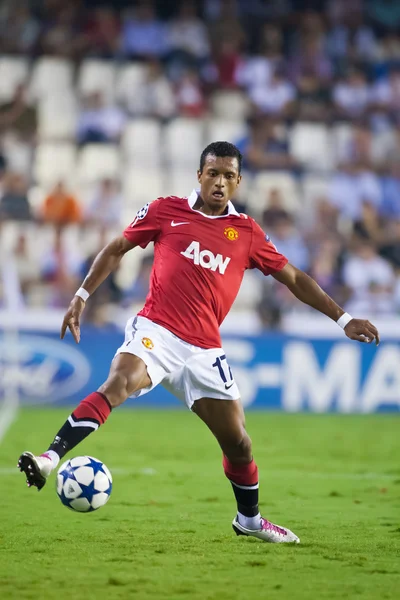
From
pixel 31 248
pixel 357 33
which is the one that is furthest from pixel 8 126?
pixel 357 33

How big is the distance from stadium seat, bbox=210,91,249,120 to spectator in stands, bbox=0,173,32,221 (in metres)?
4.65

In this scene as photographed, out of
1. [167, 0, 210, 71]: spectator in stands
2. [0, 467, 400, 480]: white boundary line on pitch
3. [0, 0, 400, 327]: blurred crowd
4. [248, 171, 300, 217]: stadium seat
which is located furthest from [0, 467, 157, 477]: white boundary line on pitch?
[167, 0, 210, 71]: spectator in stands

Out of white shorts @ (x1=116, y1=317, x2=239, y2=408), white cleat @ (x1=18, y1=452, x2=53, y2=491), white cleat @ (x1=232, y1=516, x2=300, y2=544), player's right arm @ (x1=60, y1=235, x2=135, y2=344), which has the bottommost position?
white cleat @ (x1=232, y1=516, x2=300, y2=544)

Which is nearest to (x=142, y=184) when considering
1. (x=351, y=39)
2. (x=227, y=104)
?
(x=227, y=104)

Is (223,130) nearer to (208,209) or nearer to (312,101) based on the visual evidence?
(312,101)

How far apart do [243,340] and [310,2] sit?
9.75 meters

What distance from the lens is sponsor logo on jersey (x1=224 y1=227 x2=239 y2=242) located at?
6.62 m

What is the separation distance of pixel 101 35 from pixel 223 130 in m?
3.05

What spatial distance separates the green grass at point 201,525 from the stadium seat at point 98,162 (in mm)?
6551

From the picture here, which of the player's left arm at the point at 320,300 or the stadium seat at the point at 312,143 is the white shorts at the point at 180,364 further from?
the stadium seat at the point at 312,143

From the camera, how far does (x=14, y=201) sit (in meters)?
16.8

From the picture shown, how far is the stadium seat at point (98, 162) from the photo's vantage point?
18.2 metres

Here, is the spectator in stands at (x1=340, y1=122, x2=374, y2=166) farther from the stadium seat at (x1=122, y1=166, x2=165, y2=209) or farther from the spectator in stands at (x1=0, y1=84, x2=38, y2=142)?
the spectator in stands at (x1=0, y1=84, x2=38, y2=142)

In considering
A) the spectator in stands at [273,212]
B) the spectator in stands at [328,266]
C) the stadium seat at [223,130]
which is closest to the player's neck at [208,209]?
the spectator in stands at [328,266]
